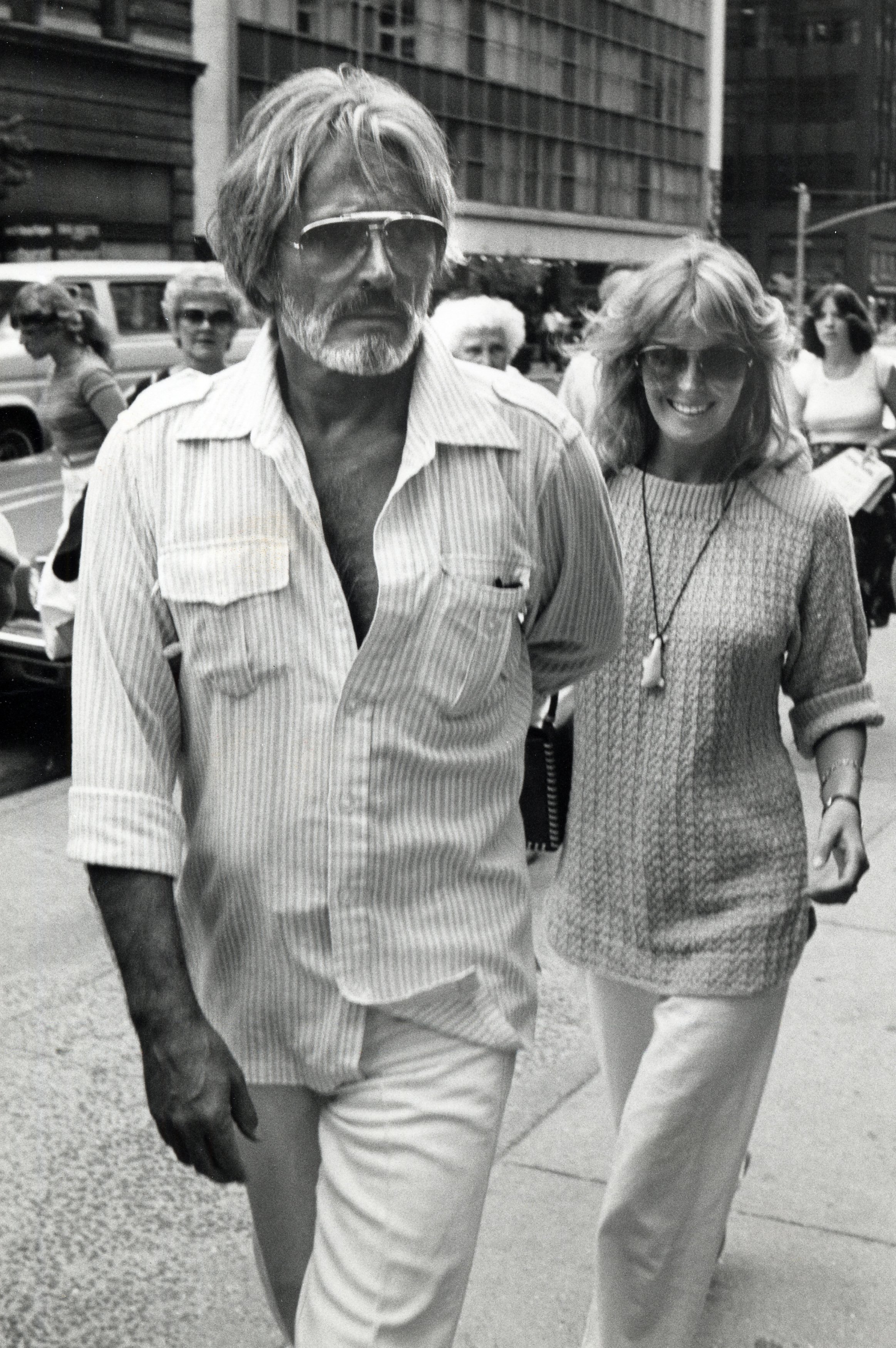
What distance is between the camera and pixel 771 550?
314 centimetres

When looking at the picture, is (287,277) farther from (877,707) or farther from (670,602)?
(877,707)

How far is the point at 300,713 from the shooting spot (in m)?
2.23

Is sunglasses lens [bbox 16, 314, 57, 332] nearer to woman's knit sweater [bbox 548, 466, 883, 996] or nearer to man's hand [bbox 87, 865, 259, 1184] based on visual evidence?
woman's knit sweater [bbox 548, 466, 883, 996]

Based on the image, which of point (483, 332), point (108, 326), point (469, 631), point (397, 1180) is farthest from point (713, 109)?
point (397, 1180)

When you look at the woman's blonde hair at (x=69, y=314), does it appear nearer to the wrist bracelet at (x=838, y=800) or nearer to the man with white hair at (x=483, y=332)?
Answer: the man with white hair at (x=483, y=332)

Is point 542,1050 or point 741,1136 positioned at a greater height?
point 741,1136

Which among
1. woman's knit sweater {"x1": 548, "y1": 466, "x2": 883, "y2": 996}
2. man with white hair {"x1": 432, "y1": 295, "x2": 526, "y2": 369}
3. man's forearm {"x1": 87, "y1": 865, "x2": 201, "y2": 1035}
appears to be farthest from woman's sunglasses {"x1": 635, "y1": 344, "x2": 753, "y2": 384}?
man with white hair {"x1": 432, "y1": 295, "x2": 526, "y2": 369}

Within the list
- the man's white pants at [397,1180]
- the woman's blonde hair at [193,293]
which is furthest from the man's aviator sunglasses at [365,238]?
the woman's blonde hair at [193,293]

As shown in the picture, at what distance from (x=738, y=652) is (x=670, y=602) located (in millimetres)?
138

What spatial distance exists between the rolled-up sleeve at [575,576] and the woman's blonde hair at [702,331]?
0.73 meters

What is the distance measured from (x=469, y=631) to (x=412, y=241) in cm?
44

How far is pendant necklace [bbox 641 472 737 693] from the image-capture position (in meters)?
3.12

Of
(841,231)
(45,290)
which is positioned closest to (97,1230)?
(45,290)

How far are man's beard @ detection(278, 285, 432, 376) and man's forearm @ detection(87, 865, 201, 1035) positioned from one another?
598 mm
